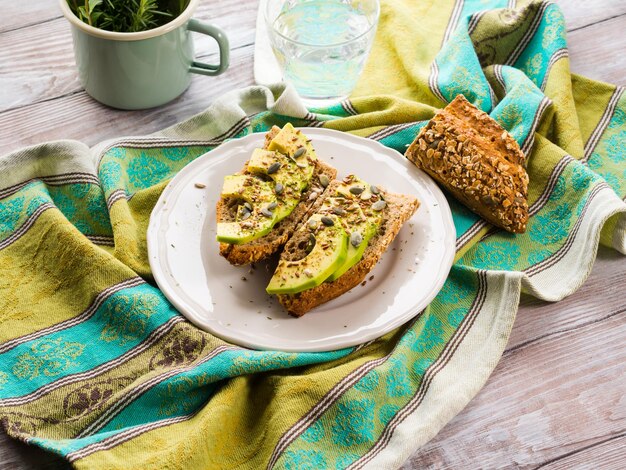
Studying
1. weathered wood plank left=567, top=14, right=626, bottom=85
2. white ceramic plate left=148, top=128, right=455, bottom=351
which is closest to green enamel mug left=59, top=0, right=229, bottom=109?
white ceramic plate left=148, top=128, right=455, bottom=351

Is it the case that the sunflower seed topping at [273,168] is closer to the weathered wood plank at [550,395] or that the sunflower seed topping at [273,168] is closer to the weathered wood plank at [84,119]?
the weathered wood plank at [84,119]

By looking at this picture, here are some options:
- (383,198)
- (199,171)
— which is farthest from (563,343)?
(199,171)

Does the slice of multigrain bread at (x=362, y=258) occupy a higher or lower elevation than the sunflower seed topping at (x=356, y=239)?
lower

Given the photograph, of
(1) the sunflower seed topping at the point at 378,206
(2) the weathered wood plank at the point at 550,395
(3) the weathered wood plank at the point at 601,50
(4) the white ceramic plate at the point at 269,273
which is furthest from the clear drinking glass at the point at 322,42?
(2) the weathered wood plank at the point at 550,395

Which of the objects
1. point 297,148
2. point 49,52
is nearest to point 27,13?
point 49,52

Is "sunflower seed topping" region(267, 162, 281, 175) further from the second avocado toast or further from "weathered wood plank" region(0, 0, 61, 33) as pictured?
"weathered wood plank" region(0, 0, 61, 33)

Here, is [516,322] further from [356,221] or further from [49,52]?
[49,52]

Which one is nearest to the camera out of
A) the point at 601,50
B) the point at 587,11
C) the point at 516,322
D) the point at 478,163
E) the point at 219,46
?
the point at 516,322
